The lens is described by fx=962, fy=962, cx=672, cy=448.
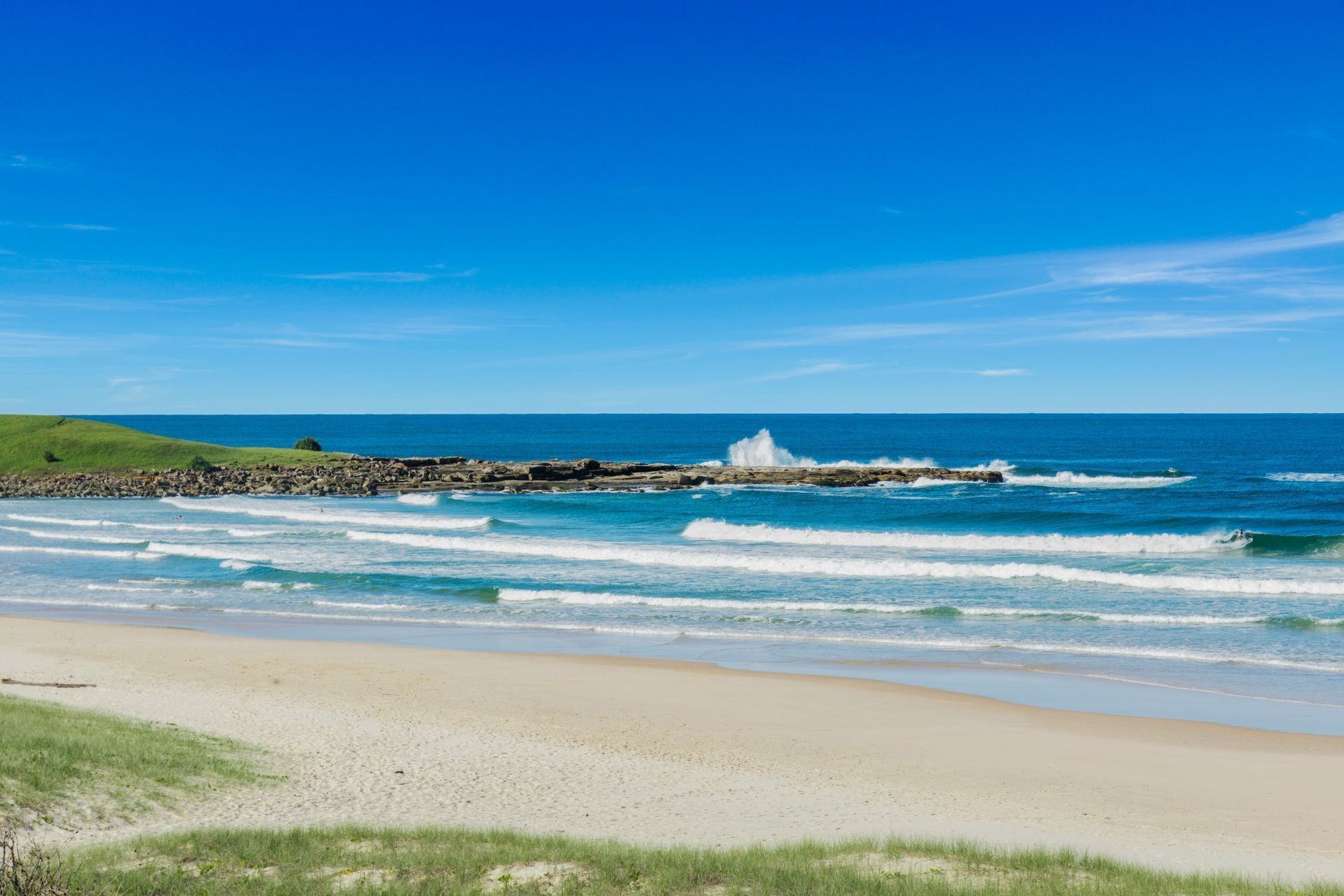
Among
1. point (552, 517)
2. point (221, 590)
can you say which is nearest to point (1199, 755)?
point (221, 590)

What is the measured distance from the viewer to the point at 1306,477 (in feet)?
214

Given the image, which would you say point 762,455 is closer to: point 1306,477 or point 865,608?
point 1306,477

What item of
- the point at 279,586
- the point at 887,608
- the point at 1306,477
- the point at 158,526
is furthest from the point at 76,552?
the point at 1306,477

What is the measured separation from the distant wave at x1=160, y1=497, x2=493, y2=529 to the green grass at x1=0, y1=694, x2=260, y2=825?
30513 millimetres

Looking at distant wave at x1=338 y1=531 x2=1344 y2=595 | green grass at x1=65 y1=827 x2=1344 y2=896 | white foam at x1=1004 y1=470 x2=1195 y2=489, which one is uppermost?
white foam at x1=1004 y1=470 x2=1195 y2=489

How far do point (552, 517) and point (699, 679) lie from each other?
99.4 ft

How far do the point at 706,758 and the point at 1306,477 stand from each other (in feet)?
222

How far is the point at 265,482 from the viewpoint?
2372 inches

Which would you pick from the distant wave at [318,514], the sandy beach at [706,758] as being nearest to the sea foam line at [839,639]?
the sandy beach at [706,758]

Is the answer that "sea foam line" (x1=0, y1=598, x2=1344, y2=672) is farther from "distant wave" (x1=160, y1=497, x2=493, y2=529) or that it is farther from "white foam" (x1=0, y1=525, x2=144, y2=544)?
"distant wave" (x1=160, y1=497, x2=493, y2=529)

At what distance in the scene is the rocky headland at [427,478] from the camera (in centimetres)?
5878

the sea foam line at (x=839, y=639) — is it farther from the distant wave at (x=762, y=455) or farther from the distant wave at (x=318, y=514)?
the distant wave at (x=762, y=455)

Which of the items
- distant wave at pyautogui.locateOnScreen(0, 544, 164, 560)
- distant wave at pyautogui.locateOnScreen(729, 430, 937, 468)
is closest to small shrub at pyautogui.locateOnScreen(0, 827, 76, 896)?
distant wave at pyautogui.locateOnScreen(0, 544, 164, 560)

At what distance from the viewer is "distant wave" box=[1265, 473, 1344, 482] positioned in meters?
62.8
